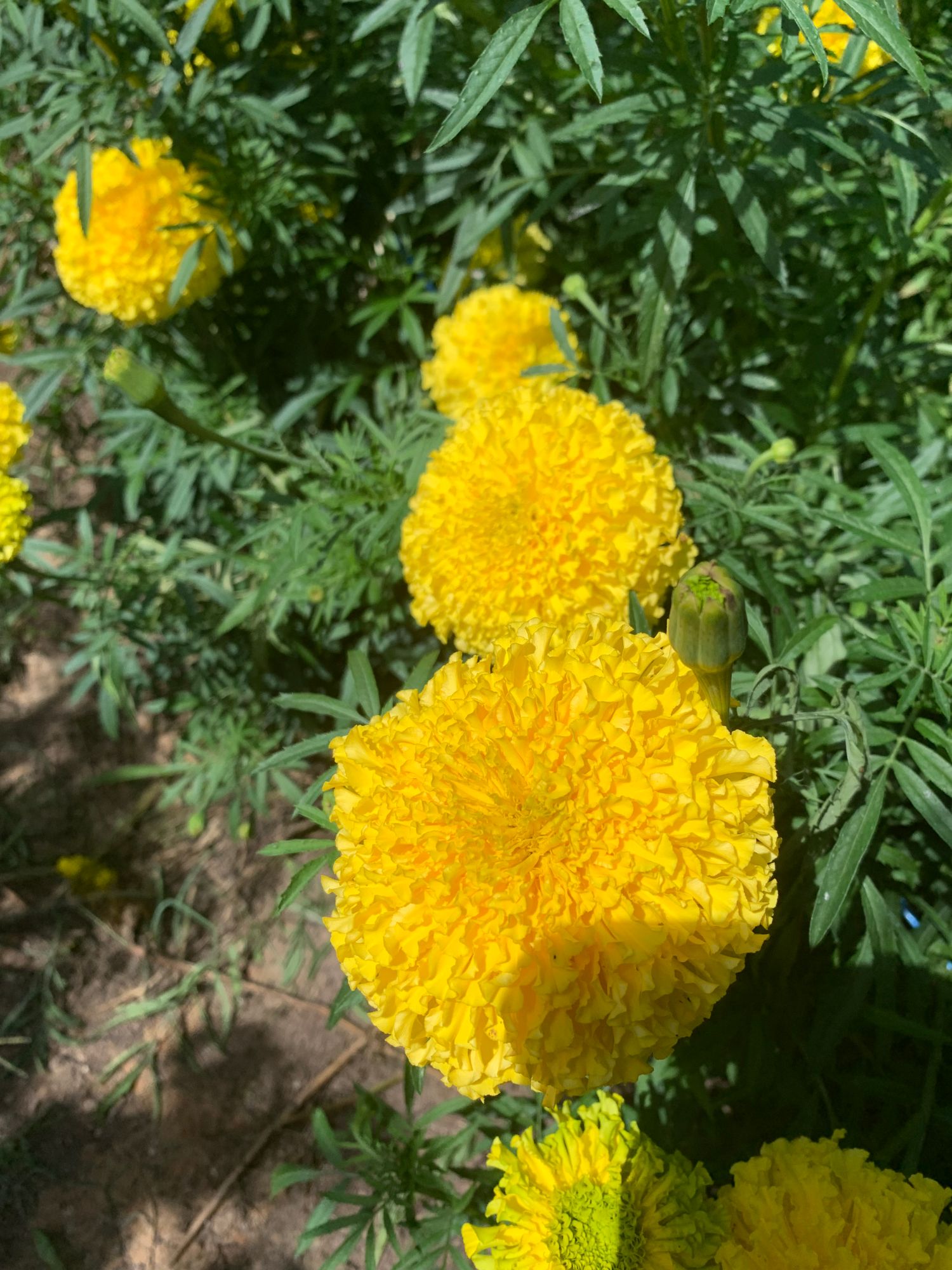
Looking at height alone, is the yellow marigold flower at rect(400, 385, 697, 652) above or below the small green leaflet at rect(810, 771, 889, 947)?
above

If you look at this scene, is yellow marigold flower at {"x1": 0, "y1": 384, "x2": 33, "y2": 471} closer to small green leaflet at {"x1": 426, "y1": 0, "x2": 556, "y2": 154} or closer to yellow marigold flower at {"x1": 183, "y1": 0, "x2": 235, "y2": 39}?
yellow marigold flower at {"x1": 183, "y1": 0, "x2": 235, "y2": 39}

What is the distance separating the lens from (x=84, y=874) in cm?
290

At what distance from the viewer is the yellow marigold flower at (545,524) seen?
4.71 feet

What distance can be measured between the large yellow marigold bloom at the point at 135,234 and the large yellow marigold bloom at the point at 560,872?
1.59 metres

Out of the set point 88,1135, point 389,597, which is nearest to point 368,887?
point 389,597

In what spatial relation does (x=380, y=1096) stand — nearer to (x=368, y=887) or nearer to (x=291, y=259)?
(x=368, y=887)

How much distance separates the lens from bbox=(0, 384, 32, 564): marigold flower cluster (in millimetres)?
1875

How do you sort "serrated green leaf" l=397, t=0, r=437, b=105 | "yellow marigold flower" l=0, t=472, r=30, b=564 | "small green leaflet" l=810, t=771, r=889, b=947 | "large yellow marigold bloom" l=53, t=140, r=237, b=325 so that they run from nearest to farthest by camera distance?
1. "small green leaflet" l=810, t=771, r=889, b=947
2. "serrated green leaf" l=397, t=0, r=437, b=105
3. "yellow marigold flower" l=0, t=472, r=30, b=564
4. "large yellow marigold bloom" l=53, t=140, r=237, b=325

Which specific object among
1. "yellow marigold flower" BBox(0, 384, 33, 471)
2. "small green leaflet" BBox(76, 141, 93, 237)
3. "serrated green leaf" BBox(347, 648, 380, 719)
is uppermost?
"small green leaflet" BBox(76, 141, 93, 237)

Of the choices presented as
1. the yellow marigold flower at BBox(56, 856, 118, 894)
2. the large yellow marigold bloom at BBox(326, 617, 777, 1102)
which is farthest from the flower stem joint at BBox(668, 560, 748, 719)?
the yellow marigold flower at BBox(56, 856, 118, 894)

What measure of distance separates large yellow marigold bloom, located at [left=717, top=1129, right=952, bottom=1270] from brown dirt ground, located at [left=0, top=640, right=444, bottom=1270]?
4.04ft

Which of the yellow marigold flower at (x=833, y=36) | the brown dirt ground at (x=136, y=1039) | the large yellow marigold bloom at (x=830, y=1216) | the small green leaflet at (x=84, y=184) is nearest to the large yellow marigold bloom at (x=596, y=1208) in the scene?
the large yellow marigold bloom at (x=830, y=1216)

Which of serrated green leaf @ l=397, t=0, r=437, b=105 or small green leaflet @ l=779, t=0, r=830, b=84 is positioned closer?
small green leaflet @ l=779, t=0, r=830, b=84

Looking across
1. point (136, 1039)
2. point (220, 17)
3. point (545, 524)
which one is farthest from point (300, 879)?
point (220, 17)
